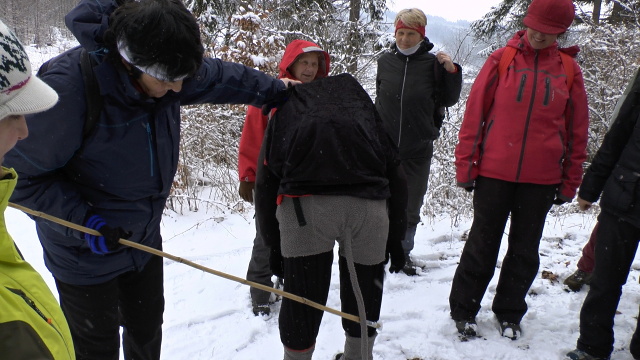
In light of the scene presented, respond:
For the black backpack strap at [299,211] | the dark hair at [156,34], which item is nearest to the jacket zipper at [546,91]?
the black backpack strap at [299,211]

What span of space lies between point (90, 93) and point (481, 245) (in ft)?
7.88

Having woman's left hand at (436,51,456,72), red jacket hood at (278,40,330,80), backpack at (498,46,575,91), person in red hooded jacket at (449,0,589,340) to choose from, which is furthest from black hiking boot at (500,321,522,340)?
red jacket hood at (278,40,330,80)

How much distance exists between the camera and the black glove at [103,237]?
1.63 meters

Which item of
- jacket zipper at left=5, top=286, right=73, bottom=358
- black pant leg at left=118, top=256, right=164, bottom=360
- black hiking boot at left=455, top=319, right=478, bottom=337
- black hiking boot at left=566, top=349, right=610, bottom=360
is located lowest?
Result: black hiking boot at left=455, top=319, right=478, bottom=337

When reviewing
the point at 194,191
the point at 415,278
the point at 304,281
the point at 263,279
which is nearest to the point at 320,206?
the point at 304,281

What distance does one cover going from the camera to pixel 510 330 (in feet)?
9.34

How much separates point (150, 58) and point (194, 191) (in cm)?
441

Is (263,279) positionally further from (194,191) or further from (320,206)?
(194,191)

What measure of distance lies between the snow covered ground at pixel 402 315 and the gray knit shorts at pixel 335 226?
1.05 metres

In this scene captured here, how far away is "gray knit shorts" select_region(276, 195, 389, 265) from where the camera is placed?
1.94 m

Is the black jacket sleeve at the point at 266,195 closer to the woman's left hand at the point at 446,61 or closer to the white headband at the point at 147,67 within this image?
the white headband at the point at 147,67

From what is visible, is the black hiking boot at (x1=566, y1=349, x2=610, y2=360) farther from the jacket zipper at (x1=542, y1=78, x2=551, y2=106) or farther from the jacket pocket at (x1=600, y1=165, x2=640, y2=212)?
the jacket zipper at (x1=542, y1=78, x2=551, y2=106)

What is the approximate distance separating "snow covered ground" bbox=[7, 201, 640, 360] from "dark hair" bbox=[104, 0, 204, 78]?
1.97 metres

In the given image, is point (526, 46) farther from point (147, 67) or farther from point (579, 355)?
point (147, 67)
